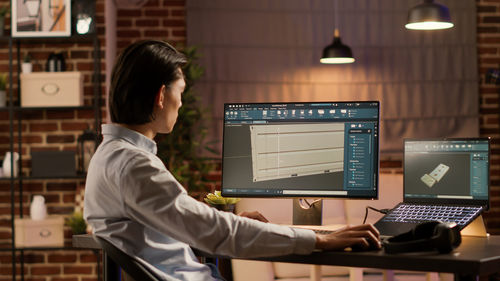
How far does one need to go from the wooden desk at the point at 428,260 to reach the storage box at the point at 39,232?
3078mm

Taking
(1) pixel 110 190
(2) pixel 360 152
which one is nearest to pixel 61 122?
(2) pixel 360 152

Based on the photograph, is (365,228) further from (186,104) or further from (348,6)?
(348,6)

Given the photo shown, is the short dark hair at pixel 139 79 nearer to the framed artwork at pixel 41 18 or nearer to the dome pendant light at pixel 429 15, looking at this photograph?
the dome pendant light at pixel 429 15

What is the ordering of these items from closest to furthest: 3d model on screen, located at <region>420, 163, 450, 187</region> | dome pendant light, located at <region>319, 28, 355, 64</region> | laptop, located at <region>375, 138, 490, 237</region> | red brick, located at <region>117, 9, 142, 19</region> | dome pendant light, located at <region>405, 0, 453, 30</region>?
laptop, located at <region>375, 138, 490, 237</region>
3d model on screen, located at <region>420, 163, 450, 187</region>
dome pendant light, located at <region>405, 0, 453, 30</region>
dome pendant light, located at <region>319, 28, 355, 64</region>
red brick, located at <region>117, 9, 142, 19</region>

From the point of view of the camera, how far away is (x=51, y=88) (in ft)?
14.9

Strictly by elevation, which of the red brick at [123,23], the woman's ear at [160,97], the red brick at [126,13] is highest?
the red brick at [126,13]

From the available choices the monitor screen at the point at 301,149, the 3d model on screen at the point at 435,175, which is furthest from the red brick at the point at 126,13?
the 3d model on screen at the point at 435,175

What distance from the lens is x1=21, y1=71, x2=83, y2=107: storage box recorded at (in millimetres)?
4523

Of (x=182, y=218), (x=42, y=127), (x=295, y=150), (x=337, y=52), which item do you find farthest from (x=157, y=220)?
(x=337, y=52)

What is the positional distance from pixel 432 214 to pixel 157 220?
98cm

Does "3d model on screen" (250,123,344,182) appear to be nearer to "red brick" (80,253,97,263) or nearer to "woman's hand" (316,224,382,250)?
"woman's hand" (316,224,382,250)

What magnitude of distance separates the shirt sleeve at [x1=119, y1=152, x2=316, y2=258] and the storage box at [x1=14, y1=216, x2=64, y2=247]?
3.16 m

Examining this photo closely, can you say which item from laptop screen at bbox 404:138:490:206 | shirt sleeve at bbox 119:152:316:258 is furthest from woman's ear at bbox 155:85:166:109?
laptop screen at bbox 404:138:490:206

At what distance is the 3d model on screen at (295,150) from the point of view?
2269 mm
